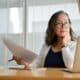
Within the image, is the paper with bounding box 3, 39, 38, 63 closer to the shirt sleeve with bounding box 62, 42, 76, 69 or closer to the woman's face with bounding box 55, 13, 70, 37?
the shirt sleeve with bounding box 62, 42, 76, 69

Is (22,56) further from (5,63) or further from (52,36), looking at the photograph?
(5,63)

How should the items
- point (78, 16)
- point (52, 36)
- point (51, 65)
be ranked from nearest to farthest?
1. point (51, 65)
2. point (52, 36)
3. point (78, 16)

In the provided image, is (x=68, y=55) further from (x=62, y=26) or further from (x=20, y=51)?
(x=20, y=51)

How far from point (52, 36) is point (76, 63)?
1.13m

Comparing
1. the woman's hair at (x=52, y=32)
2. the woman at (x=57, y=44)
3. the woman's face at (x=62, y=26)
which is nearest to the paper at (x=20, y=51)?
the woman at (x=57, y=44)

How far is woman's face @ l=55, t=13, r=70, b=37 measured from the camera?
180 cm

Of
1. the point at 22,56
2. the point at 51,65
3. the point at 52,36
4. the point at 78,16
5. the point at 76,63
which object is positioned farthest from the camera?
the point at 78,16

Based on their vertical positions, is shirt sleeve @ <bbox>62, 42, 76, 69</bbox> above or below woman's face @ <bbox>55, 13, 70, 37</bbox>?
below

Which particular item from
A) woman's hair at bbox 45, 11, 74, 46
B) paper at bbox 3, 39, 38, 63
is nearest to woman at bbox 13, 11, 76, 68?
woman's hair at bbox 45, 11, 74, 46

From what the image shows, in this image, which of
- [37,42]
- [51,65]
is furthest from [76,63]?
[37,42]

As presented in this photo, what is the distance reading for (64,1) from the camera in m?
2.86

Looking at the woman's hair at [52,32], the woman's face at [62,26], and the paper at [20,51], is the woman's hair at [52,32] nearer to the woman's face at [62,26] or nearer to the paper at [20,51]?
the woman's face at [62,26]

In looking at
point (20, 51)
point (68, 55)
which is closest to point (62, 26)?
point (68, 55)

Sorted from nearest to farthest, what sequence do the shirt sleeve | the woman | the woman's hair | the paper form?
the paper < the shirt sleeve < the woman < the woman's hair
